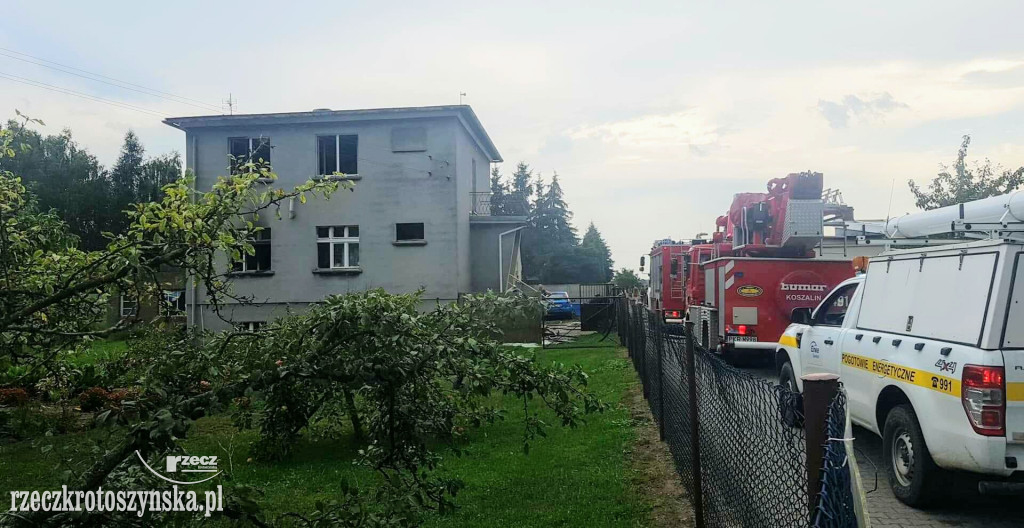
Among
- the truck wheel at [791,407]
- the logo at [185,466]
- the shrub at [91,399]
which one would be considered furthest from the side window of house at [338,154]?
the truck wheel at [791,407]

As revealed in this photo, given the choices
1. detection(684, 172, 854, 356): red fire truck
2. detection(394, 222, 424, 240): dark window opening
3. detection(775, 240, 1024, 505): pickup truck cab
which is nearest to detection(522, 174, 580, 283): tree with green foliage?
detection(394, 222, 424, 240): dark window opening

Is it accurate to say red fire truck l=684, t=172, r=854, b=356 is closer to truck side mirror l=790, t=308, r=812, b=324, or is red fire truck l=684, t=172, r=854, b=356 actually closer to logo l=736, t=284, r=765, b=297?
logo l=736, t=284, r=765, b=297

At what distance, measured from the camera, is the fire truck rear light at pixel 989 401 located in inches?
193

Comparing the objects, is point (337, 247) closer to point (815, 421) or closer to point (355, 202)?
point (355, 202)

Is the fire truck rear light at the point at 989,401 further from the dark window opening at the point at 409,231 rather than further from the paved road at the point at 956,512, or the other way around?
the dark window opening at the point at 409,231

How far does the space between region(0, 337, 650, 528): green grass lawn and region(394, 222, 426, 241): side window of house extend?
13707 mm

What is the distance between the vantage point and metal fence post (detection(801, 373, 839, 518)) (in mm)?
2549

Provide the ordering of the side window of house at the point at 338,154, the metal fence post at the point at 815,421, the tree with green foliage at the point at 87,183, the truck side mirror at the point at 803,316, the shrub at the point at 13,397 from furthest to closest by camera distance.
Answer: the tree with green foliage at the point at 87,183 → the side window of house at the point at 338,154 → the shrub at the point at 13,397 → the truck side mirror at the point at 803,316 → the metal fence post at the point at 815,421

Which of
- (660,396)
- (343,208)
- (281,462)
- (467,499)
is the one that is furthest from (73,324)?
(343,208)

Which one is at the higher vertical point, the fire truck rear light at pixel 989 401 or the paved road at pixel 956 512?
the fire truck rear light at pixel 989 401

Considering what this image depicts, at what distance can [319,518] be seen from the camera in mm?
3113

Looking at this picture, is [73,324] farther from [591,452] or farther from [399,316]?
[591,452]

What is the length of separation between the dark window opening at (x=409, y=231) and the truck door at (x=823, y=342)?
54.5 ft

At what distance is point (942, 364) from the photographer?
5316mm
